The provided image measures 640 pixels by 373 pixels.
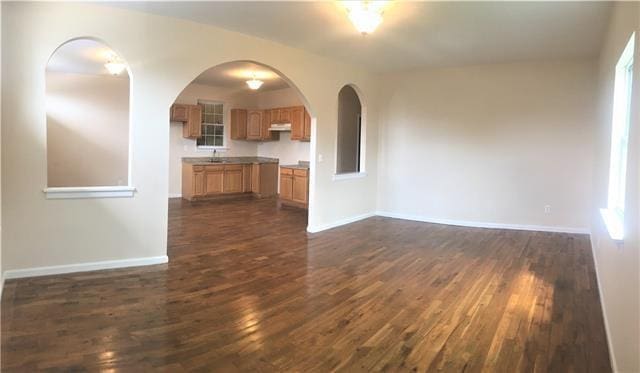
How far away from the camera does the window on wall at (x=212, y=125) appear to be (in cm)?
988

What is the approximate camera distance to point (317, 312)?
3.24 metres

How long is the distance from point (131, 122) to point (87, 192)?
821mm

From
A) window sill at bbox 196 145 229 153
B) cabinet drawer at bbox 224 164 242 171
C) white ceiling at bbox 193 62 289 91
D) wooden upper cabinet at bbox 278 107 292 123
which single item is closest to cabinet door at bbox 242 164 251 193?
cabinet drawer at bbox 224 164 242 171

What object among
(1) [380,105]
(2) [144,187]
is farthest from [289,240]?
(1) [380,105]


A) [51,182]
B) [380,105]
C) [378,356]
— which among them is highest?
[380,105]

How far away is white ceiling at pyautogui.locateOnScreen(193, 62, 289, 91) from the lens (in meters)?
7.27

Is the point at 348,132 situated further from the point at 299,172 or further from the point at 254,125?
the point at 254,125

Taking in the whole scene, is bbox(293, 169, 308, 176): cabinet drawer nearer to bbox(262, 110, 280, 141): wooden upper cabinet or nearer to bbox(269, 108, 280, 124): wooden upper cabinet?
bbox(269, 108, 280, 124): wooden upper cabinet

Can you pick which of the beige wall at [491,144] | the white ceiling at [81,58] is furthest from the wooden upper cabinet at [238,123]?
the beige wall at [491,144]

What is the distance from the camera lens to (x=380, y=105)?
306 inches

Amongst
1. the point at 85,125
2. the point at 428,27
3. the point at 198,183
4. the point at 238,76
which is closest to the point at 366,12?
the point at 428,27

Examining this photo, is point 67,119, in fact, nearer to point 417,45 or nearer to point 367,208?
point 367,208

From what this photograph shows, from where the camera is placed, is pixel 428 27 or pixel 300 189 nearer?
pixel 428 27

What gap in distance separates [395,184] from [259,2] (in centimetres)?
470
